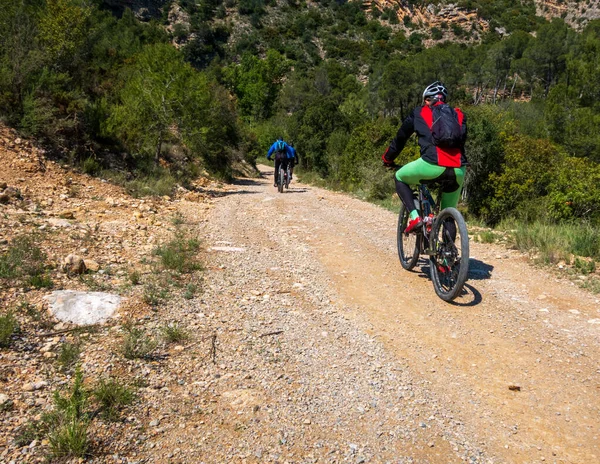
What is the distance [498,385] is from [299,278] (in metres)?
2.65

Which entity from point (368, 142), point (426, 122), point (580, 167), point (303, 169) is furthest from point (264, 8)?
point (426, 122)

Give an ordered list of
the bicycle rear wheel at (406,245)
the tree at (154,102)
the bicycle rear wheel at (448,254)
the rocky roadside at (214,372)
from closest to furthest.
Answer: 1. the rocky roadside at (214,372)
2. the bicycle rear wheel at (448,254)
3. the bicycle rear wheel at (406,245)
4. the tree at (154,102)

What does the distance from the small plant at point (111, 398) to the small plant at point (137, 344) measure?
464 millimetres

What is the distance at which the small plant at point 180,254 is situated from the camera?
17.1 ft

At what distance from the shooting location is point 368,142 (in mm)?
19656

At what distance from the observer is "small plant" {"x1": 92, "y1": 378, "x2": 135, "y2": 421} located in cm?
249

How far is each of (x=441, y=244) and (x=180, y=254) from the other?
121 inches

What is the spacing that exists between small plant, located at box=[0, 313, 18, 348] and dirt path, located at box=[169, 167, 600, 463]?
1.72 metres

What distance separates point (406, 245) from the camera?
18.6 ft

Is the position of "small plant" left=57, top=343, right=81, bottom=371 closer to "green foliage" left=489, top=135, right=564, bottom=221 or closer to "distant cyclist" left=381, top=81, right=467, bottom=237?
"distant cyclist" left=381, top=81, right=467, bottom=237

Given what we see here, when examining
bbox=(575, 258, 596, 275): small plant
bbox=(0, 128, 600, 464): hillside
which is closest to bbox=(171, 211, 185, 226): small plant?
bbox=(0, 128, 600, 464): hillside

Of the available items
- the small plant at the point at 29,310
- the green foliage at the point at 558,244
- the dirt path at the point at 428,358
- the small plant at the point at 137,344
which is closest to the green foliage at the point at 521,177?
the green foliage at the point at 558,244

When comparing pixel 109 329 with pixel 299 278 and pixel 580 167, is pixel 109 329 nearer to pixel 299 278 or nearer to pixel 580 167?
pixel 299 278

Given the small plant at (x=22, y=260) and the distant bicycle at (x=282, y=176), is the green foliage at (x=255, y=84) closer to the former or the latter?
the distant bicycle at (x=282, y=176)
